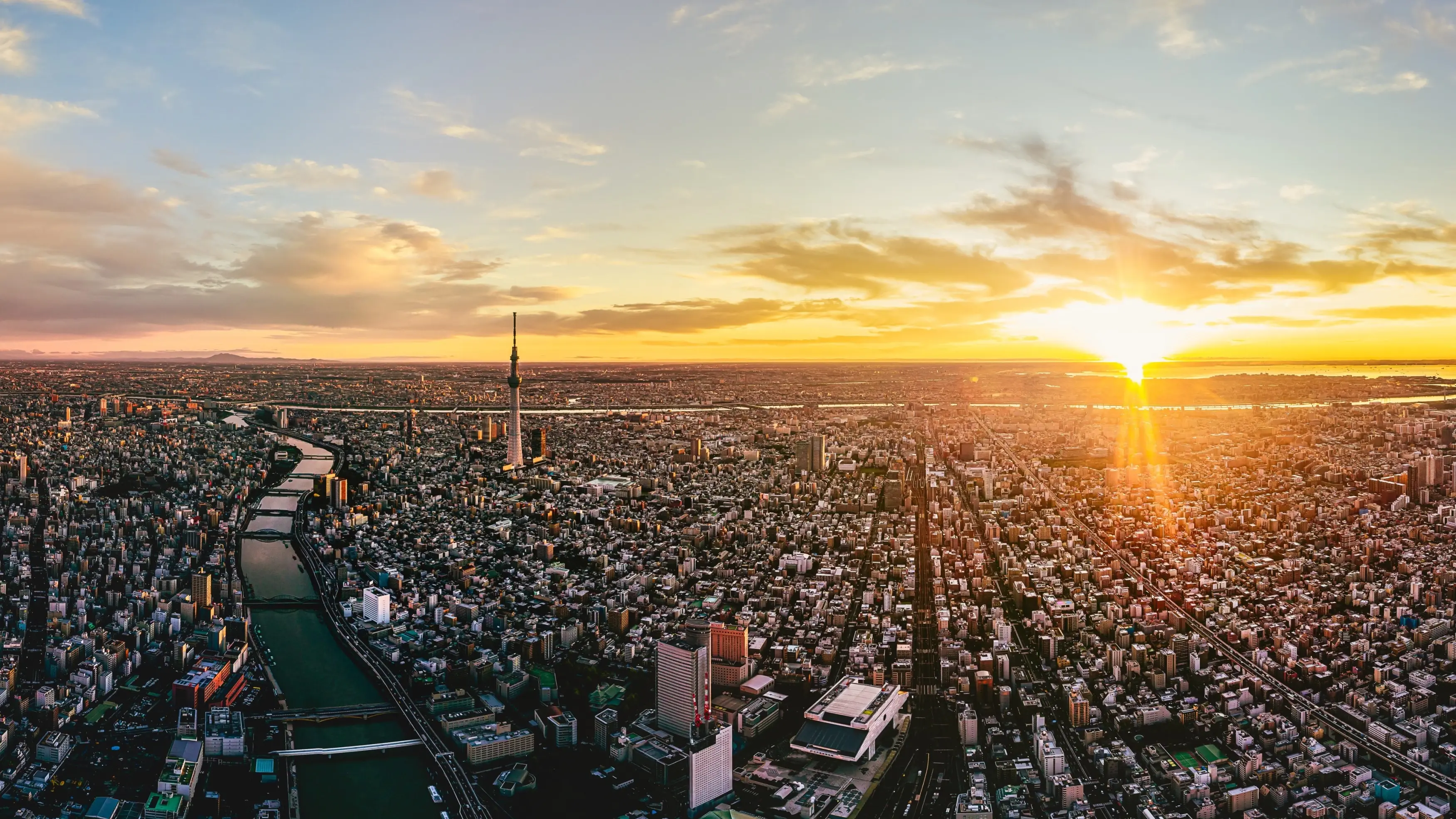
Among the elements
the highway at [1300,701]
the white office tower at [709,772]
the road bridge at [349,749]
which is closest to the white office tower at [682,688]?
the white office tower at [709,772]

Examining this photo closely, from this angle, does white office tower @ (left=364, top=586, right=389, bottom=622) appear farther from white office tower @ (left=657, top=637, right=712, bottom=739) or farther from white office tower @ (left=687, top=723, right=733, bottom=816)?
white office tower @ (left=687, top=723, right=733, bottom=816)

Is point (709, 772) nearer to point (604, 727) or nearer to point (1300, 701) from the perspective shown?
point (604, 727)

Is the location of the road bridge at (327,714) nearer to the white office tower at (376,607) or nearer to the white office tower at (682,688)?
the white office tower at (376,607)

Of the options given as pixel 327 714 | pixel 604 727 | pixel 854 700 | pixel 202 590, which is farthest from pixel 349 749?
pixel 202 590

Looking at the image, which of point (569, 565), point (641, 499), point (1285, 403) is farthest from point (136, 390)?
point (1285, 403)

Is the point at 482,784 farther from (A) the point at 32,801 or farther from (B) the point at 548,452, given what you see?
(B) the point at 548,452

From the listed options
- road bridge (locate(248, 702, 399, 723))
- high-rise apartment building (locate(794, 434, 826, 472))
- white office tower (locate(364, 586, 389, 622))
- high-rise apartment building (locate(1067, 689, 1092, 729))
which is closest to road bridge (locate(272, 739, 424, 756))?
road bridge (locate(248, 702, 399, 723))
